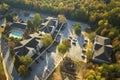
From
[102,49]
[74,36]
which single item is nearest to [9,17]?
[74,36]

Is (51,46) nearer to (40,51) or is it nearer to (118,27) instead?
(40,51)

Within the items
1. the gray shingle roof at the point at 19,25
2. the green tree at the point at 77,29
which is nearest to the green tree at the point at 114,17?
the green tree at the point at 77,29

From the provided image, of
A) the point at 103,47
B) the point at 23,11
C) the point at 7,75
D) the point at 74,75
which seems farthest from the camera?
the point at 23,11

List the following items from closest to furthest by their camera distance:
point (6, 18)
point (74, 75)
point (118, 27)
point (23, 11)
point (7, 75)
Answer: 1. point (7, 75)
2. point (74, 75)
3. point (118, 27)
4. point (6, 18)
5. point (23, 11)

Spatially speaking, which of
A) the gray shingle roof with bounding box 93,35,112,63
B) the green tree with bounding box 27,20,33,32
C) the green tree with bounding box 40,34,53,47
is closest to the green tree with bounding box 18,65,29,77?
the green tree with bounding box 40,34,53,47

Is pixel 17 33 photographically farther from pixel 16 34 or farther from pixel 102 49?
pixel 102 49

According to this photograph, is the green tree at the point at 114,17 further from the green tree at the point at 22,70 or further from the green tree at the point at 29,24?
the green tree at the point at 22,70

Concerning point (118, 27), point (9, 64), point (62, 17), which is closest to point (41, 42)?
point (9, 64)

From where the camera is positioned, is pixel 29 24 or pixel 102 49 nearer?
pixel 102 49
